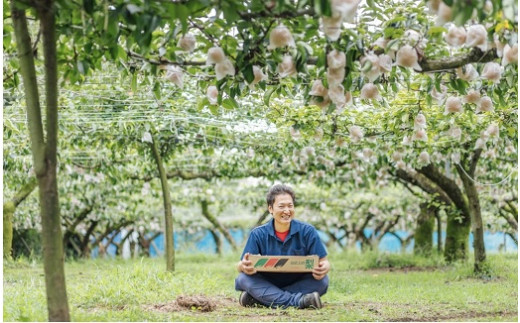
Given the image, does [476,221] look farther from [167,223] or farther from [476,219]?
[167,223]

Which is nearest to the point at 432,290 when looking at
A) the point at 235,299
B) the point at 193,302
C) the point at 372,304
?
the point at 372,304

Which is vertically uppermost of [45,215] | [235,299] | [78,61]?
[78,61]

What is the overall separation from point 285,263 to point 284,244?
37 centimetres

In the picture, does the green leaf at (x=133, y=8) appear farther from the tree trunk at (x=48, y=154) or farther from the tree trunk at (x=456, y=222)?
the tree trunk at (x=456, y=222)

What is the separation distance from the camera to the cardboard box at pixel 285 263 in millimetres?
4617

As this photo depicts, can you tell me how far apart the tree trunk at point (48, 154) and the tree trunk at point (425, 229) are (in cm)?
→ 935

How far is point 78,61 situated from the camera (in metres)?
3.38

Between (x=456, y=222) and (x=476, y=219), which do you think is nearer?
(x=476, y=219)

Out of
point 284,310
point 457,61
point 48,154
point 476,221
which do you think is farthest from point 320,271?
point 476,221

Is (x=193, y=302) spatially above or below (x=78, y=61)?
below

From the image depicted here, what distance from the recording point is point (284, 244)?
16.3ft

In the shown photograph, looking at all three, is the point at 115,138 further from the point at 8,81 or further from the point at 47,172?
the point at 47,172

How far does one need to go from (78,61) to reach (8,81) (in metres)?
1.03

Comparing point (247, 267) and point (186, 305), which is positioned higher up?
point (247, 267)
